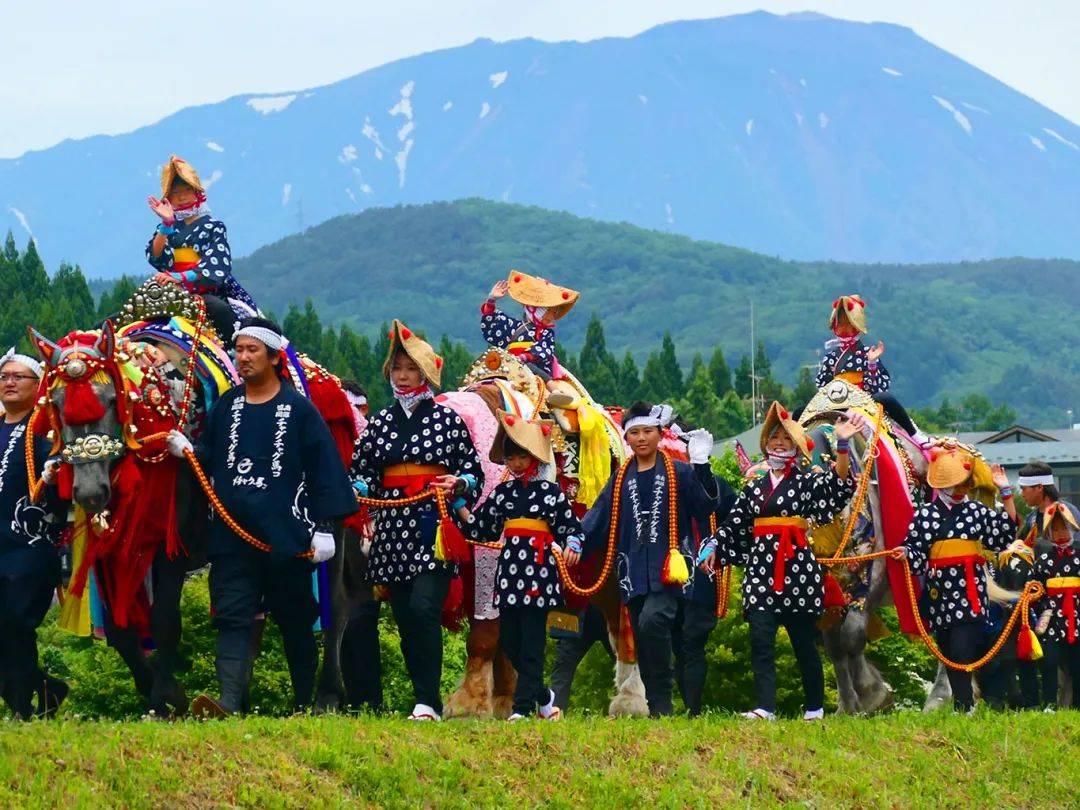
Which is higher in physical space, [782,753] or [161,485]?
[161,485]

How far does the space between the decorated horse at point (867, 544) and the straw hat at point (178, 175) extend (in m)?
4.75

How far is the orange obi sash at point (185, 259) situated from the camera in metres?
13.1

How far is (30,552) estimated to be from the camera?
444 inches

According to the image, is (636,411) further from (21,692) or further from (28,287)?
(28,287)

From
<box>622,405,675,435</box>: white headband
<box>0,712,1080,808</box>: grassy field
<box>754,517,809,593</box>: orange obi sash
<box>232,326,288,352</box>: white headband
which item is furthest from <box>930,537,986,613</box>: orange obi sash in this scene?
<box>232,326,288,352</box>: white headband

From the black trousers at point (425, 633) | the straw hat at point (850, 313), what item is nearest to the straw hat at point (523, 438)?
the black trousers at point (425, 633)

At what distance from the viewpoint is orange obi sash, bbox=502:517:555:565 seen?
39.7ft

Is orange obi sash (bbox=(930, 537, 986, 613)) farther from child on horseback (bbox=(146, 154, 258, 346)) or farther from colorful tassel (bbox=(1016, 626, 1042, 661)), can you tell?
child on horseback (bbox=(146, 154, 258, 346))

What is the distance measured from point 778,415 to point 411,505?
8.16 feet

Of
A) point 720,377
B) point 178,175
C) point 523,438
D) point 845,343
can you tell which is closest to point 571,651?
point 523,438

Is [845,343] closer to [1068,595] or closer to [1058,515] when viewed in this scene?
[1058,515]

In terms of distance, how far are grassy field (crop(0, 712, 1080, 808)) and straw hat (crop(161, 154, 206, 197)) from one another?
442cm

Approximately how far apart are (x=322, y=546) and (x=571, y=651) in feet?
13.0

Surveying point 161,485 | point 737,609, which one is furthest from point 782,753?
point 737,609
